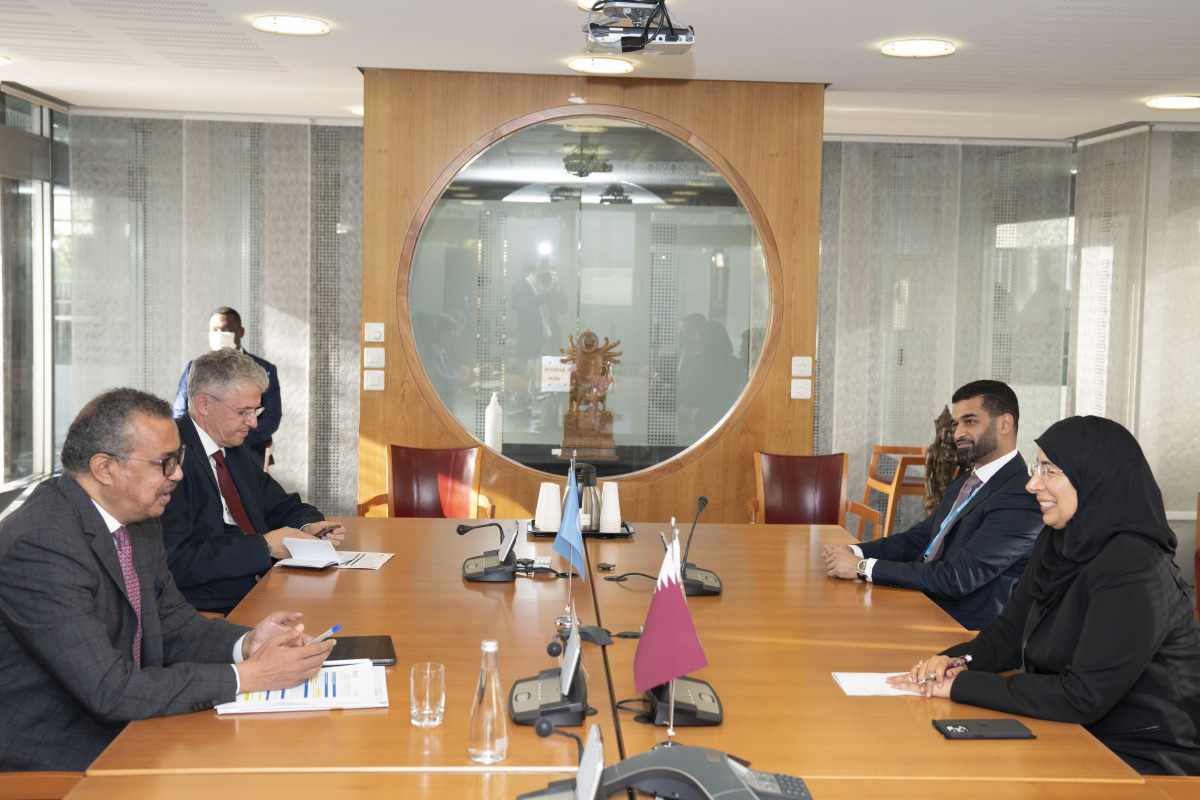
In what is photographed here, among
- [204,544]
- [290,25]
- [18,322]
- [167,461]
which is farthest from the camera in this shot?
[18,322]

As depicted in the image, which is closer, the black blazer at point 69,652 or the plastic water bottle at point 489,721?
the plastic water bottle at point 489,721

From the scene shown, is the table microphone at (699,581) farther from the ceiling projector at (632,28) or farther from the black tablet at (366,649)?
the ceiling projector at (632,28)

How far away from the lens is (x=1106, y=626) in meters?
2.24

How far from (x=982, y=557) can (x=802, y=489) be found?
1.71m

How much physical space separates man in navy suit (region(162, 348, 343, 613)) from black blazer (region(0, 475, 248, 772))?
36.3 inches

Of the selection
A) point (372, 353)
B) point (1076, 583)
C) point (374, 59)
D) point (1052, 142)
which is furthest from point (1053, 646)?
point (1052, 142)

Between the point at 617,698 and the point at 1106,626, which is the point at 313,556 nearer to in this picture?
the point at 617,698

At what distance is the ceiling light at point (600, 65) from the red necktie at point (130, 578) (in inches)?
139

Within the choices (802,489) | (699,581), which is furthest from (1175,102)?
Answer: (699,581)

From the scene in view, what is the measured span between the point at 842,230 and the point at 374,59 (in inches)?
145

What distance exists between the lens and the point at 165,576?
104 inches

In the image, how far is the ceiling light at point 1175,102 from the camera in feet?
19.2

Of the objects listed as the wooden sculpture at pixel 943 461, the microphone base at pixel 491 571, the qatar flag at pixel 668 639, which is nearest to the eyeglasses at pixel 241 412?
the microphone base at pixel 491 571

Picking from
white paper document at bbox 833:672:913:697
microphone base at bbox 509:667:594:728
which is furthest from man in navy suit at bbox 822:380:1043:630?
microphone base at bbox 509:667:594:728
